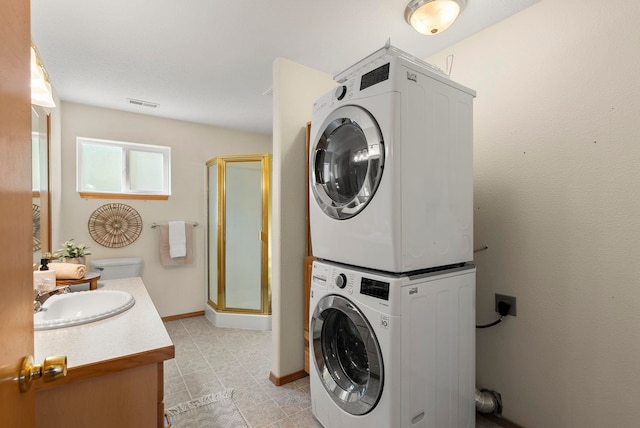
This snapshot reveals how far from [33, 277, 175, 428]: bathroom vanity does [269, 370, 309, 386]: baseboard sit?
1.15 meters

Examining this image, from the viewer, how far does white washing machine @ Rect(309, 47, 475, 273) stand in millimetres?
1241

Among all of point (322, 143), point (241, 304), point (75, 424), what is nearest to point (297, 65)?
point (322, 143)

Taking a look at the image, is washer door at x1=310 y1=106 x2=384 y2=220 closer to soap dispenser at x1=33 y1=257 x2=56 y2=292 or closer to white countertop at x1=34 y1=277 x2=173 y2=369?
white countertop at x1=34 y1=277 x2=173 y2=369

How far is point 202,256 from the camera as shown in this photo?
3818 millimetres

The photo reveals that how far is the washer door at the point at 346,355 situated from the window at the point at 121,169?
2817 mm

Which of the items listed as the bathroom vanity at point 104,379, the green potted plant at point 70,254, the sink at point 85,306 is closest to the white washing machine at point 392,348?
the bathroom vanity at point 104,379

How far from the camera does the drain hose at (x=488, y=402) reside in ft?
5.76

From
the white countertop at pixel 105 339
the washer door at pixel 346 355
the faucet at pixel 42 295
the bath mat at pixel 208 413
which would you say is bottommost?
the bath mat at pixel 208 413

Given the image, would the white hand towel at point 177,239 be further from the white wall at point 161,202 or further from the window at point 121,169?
the window at point 121,169

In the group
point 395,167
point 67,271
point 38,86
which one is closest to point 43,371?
point 395,167

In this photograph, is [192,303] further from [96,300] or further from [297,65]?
[297,65]

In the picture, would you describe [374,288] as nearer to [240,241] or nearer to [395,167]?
[395,167]

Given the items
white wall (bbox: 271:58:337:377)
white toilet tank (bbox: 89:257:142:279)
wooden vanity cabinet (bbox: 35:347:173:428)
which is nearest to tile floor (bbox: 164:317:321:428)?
white wall (bbox: 271:58:337:377)

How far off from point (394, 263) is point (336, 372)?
764 millimetres
